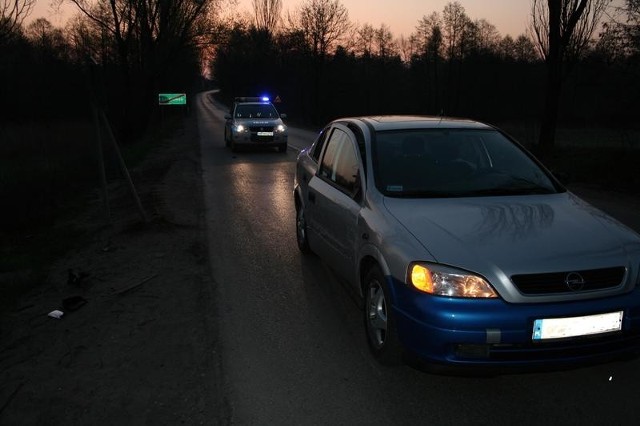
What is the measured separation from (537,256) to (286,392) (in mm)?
1672

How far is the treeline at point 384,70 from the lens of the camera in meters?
47.2

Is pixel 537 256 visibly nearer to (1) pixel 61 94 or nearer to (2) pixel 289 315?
(2) pixel 289 315

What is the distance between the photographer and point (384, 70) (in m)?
64.6

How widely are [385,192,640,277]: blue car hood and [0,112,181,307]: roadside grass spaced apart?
3.98 meters

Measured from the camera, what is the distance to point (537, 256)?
3148 mm

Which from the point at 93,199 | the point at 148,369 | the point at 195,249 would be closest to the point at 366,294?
the point at 148,369

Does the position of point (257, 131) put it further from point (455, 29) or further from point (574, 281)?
point (455, 29)

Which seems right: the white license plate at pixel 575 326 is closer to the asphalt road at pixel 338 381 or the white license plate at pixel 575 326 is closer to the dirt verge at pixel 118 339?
the asphalt road at pixel 338 381

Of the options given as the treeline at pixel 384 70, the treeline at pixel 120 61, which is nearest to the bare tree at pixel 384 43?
the treeline at pixel 384 70

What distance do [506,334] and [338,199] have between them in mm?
2079

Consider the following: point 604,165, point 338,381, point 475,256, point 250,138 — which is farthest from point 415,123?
point 250,138

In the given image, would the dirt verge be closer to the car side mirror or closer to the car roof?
the car side mirror

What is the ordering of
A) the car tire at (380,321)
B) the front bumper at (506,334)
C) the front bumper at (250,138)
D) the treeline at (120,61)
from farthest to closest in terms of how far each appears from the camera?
the treeline at (120,61) → the front bumper at (250,138) → the car tire at (380,321) → the front bumper at (506,334)

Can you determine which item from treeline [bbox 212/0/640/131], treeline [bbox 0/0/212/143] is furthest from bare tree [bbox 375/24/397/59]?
treeline [bbox 0/0/212/143]
